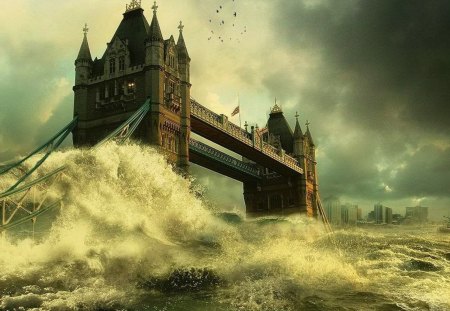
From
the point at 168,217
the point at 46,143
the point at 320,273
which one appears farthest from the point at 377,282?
the point at 46,143

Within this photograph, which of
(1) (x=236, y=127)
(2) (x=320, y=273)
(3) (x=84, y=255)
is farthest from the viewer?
(1) (x=236, y=127)

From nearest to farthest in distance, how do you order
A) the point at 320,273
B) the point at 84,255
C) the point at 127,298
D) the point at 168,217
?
the point at 127,298 < the point at 320,273 < the point at 84,255 < the point at 168,217

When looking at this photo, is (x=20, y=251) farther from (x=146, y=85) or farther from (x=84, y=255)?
(x=146, y=85)

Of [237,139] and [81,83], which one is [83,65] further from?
[237,139]

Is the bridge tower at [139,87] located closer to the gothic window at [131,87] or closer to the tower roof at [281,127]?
the gothic window at [131,87]

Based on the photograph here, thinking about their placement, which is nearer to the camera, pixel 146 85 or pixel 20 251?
pixel 20 251

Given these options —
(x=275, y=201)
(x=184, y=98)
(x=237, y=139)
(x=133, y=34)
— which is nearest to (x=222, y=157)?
(x=237, y=139)
